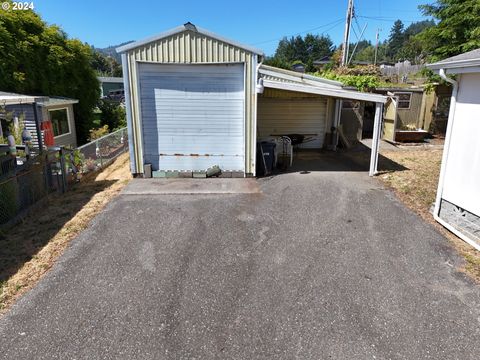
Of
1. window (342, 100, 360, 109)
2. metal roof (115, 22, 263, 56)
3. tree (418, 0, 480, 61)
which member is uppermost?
tree (418, 0, 480, 61)

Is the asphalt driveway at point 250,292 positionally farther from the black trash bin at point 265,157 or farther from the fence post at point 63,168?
the black trash bin at point 265,157

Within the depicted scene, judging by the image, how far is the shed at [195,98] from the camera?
851cm

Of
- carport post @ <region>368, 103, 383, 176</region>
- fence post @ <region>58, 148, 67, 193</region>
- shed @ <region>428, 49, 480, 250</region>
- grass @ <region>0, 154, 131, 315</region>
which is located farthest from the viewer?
carport post @ <region>368, 103, 383, 176</region>

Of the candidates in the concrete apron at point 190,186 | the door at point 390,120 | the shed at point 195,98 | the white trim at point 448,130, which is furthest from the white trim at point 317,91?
the door at point 390,120

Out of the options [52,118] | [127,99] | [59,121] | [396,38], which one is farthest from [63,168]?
[396,38]

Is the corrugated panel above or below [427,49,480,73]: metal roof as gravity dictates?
below

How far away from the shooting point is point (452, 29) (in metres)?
14.6

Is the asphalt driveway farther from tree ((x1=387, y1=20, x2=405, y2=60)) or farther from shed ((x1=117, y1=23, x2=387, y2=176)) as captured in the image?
tree ((x1=387, y1=20, x2=405, y2=60))

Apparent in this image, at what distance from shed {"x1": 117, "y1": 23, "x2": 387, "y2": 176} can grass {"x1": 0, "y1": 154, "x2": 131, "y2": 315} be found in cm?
154

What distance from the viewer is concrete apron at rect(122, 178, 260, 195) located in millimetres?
8234

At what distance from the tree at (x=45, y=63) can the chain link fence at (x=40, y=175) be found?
A: 5874mm

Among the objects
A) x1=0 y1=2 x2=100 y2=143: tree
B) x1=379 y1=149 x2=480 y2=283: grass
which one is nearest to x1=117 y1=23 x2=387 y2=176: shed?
x1=379 y1=149 x2=480 y2=283: grass

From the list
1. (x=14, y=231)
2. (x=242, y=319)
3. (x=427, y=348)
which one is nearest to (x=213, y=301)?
(x=242, y=319)

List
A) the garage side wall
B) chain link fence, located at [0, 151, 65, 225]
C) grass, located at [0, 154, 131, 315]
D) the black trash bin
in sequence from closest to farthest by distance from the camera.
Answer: grass, located at [0, 154, 131, 315] → chain link fence, located at [0, 151, 65, 225] → the garage side wall → the black trash bin
